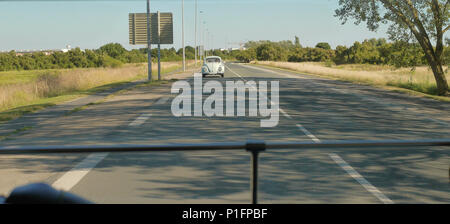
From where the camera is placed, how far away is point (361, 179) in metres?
6.70

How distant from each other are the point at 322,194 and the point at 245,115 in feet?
29.4

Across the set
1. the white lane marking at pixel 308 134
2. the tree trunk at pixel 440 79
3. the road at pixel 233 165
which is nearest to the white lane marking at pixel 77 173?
the road at pixel 233 165

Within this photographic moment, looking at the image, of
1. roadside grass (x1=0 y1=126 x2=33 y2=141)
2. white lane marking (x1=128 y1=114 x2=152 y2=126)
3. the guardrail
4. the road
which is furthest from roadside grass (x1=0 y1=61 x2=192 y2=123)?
the guardrail

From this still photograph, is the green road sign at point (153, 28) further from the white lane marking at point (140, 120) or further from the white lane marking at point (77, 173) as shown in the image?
the white lane marking at point (77, 173)

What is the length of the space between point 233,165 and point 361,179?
1.95 m

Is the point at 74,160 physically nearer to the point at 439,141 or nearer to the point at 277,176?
the point at 277,176

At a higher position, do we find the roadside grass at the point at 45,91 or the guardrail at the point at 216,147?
the guardrail at the point at 216,147

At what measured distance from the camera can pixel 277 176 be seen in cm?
688

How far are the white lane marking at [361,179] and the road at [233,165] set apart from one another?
0.05 feet

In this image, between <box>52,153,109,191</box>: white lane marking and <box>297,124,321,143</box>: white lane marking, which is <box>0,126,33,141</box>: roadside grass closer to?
<box>52,153,109,191</box>: white lane marking

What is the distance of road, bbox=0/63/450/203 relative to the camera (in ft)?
19.5

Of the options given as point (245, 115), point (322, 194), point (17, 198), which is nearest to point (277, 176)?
point (322, 194)

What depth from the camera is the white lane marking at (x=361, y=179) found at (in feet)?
18.7
